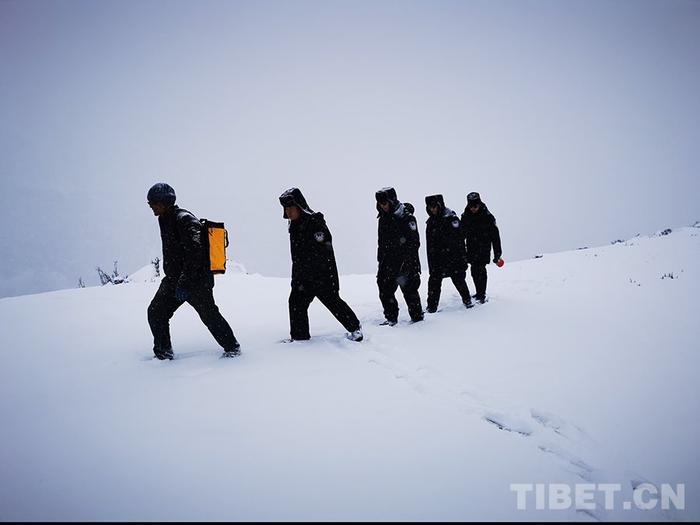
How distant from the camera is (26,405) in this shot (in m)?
2.95

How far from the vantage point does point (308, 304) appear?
4.66m

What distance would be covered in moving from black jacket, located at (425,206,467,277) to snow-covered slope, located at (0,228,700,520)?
49.8 inches

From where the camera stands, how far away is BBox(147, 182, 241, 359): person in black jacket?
373 cm

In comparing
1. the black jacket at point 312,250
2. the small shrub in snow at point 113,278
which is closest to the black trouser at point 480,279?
the black jacket at point 312,250

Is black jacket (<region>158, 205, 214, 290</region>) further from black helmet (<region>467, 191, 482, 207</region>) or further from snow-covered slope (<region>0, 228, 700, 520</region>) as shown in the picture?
black helmet (<region>467, 191, 482, 207</region>)

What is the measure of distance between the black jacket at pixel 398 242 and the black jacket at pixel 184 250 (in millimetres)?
2888

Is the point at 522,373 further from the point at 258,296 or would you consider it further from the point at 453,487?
the point at 258,296

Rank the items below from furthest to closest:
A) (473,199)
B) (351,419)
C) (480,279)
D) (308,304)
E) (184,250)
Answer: (480,279) → (473,199) → (308,304) → (184,250) → (351,419)

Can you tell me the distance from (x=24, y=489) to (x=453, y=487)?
2395mm

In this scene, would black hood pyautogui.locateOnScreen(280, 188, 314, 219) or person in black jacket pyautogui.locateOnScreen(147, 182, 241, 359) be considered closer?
person in black jacket pyautogui.locateOnScreen(147, 182, 241, 359)

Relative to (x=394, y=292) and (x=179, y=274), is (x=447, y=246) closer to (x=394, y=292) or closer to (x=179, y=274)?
(x=394, y=292)

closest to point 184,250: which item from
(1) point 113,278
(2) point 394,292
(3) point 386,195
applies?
(3) point 386,195

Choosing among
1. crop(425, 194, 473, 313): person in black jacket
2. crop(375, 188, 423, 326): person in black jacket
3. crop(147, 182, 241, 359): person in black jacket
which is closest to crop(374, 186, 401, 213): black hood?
crop(375, 188, 423, 326): person in black jacket

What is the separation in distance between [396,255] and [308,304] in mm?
1807
